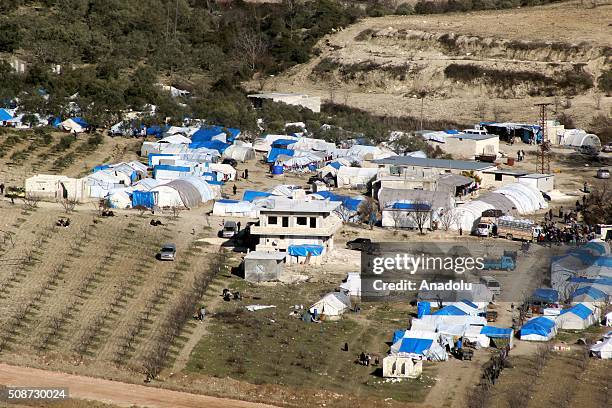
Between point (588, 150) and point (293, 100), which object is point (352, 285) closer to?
point (588, 150)

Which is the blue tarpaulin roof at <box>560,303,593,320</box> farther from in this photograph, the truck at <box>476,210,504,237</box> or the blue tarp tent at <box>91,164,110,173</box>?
the blue tarp tent at <box>91,164,110,173</box>

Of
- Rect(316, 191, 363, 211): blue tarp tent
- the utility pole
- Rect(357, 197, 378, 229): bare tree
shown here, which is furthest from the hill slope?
Rect(357, 197, 378, 229): bare tree

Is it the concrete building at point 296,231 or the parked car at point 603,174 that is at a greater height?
the concrete building at point 296,231

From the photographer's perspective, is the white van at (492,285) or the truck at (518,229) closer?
the white van at (492,285)

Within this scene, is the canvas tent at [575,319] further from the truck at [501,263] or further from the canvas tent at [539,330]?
the truck at [501,263]

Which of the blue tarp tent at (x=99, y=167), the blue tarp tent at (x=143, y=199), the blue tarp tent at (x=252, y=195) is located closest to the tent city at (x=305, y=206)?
the blue tarp tent at (x=143, y=199)

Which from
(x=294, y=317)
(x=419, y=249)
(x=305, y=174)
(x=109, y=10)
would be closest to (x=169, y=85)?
(x=109, y=10)

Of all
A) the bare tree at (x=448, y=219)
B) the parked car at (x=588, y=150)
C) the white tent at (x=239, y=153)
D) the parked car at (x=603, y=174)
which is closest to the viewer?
the bare tree at (x=448, y=219)
